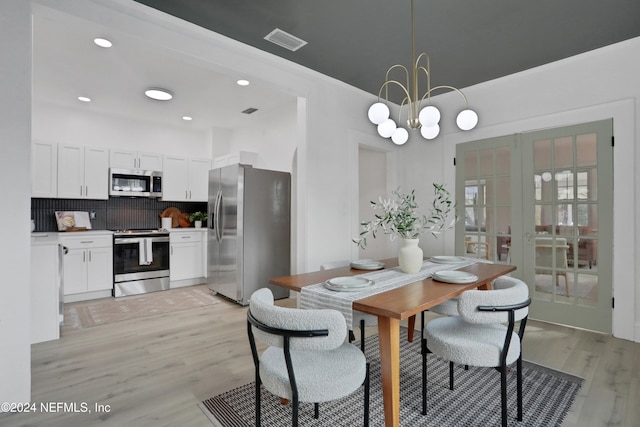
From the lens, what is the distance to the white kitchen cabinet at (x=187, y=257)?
Answer: 5.07m

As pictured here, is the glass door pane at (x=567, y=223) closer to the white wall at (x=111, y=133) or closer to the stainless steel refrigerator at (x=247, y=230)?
the stainless steel refrigerator at (x=247, y=230)

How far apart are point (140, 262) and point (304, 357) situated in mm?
4048

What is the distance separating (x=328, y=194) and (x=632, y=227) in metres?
2.88

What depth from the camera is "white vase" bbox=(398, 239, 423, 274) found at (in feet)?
7.47

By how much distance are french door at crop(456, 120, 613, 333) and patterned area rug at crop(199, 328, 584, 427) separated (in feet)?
4.27

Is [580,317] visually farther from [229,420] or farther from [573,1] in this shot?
[229,420]

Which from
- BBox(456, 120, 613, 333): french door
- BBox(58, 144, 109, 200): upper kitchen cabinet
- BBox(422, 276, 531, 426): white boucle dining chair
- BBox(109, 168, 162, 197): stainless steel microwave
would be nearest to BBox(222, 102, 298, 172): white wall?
BBox(109, 168, 162, 197): stainless steel microwave

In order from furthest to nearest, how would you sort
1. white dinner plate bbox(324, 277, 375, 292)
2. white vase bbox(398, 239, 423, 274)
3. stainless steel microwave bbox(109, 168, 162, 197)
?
stainless steel microwave bbox(109, 168, 162, 197) → white vase bbox(398, 239, 423, 274) → white dinner plate bbox(324, 277, 375, 292)

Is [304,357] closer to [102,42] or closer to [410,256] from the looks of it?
[410,256]

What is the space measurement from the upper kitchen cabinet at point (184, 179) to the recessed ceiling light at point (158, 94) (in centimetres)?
120

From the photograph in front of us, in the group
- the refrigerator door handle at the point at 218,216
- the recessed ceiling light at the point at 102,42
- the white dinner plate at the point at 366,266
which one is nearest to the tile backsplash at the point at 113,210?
the refrigerator door handle at the point at 218,216

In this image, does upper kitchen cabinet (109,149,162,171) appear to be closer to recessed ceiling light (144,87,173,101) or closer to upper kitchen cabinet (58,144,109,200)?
upper kitchen cabinet (58,144,109,200)

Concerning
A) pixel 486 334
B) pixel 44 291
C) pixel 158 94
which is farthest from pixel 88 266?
pixel 486 334

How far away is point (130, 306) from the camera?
411 cm
